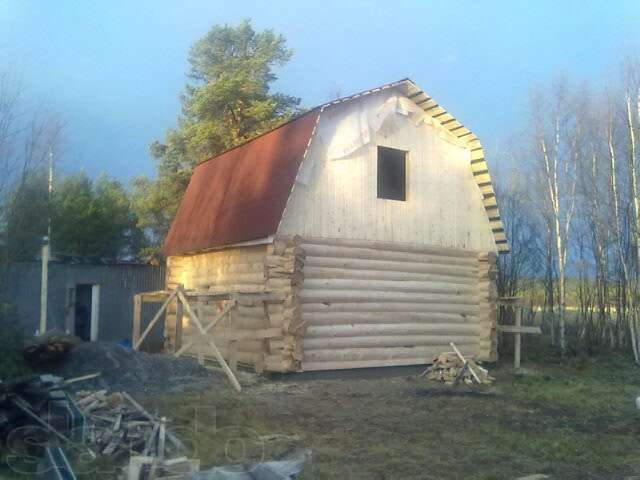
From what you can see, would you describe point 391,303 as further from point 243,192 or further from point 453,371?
point 243,192

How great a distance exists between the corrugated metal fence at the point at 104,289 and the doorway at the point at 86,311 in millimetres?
166

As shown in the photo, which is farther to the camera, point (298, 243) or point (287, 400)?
point (298, 243)

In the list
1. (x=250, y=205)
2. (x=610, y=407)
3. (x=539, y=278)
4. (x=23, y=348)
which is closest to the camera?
(x=23, y=348)

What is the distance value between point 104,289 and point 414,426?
14127 mm

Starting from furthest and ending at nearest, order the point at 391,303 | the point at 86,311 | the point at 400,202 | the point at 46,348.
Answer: the point at 86,311 → the point at 400,202 → the point at 391,303 → the point at 46,348

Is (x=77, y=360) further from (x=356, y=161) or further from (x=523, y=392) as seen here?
(x=523, y=392)

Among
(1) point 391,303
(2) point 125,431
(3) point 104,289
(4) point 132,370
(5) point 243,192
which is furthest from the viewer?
(3) point 104,289

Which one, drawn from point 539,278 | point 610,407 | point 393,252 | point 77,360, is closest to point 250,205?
point 393,252

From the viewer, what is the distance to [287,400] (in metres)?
12.5

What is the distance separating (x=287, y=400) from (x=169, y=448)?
430 centimetres

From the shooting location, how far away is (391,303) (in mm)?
16391

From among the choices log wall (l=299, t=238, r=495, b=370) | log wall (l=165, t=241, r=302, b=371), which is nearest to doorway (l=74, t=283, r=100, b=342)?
log wall (l=165, t=241, r=302, b=371)

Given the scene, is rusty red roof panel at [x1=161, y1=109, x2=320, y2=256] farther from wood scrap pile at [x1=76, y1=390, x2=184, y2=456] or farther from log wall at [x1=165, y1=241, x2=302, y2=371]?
wood scrap pile at [x1=76, y1=390, x2=184, y2=456]

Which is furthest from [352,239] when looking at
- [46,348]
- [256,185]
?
[46,348]
